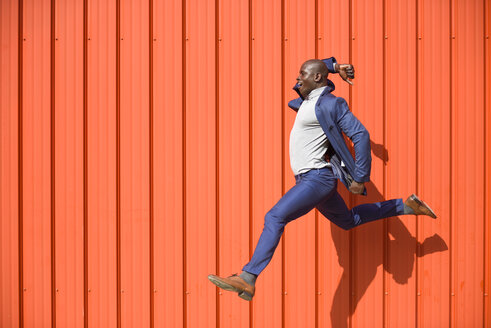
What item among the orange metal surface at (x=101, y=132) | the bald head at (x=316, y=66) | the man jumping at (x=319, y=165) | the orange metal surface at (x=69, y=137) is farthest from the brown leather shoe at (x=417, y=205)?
the orange metal surface at (x=69, y=137)

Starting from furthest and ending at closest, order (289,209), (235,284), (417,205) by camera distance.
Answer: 1. (417,205)
2. (289,209)
3. (235,284)

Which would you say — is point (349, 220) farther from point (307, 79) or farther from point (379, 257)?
point (307, 79)

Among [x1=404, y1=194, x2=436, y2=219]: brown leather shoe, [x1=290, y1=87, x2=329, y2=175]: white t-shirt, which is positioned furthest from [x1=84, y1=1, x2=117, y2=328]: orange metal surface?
[x1=404, y1=194, x2=436, y2=219]: brown leather shoe

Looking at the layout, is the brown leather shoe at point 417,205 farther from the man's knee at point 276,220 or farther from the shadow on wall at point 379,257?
the man's knee at point 276,220

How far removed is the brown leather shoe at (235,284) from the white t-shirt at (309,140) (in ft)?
2.39

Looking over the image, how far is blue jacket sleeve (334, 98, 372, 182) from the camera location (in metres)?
2.15

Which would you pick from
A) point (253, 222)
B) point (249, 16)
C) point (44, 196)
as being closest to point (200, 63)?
point (249, 16)

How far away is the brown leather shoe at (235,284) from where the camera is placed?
2.02 metres

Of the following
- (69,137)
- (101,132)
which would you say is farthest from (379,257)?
(69,137)

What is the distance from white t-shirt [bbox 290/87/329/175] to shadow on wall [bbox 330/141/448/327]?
Answer: 680 millimetres

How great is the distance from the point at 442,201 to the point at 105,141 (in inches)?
98.3

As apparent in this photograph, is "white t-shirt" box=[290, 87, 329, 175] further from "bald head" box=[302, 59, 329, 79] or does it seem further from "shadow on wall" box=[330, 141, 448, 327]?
"shadow on wall" box=[330, 141, 448, 327]

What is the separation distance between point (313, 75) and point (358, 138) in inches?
18.6

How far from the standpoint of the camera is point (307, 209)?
2215 millimetres
